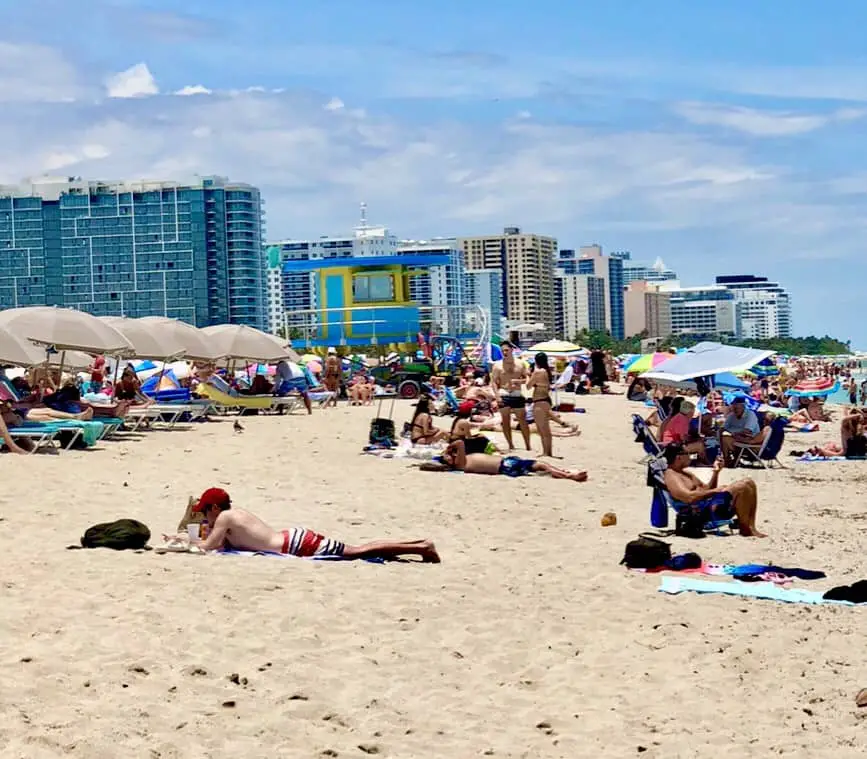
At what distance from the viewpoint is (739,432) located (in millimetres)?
15305

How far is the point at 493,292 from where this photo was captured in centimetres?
14500

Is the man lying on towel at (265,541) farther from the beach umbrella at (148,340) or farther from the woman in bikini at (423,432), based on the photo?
the beach umbrella at (148,340)

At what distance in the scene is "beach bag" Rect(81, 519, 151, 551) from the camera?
26.5 ft

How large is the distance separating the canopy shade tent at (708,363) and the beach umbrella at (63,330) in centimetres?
676

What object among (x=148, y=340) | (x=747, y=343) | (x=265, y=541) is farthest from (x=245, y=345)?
(x=747, y=343)

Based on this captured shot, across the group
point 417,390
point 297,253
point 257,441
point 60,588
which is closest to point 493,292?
point 297,253

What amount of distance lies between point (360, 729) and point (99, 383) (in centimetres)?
2062

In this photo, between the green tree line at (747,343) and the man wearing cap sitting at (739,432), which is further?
the green tree line at (747,343)

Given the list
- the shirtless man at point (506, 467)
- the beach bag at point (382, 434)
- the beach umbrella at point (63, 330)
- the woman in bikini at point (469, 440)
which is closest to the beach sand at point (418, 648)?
the shirtless man at point (506, 467)

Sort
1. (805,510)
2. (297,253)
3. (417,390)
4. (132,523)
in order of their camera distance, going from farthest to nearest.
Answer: (297,253) → (417,390) → (805,510) → (132,523)

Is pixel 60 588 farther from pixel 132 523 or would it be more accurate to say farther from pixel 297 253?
pixel 297 253

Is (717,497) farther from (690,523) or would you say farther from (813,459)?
(813,459)

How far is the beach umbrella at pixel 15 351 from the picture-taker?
14.9 metres

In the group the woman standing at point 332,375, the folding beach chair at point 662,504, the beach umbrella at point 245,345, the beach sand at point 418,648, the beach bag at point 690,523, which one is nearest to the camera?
the beach sand at point 418,648
